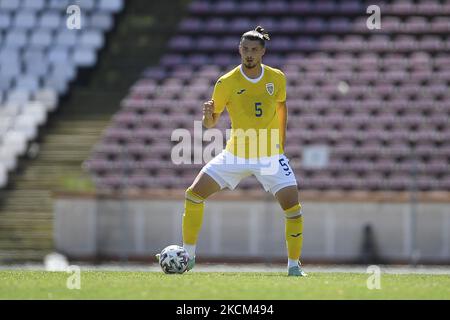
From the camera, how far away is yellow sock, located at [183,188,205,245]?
12.4 m

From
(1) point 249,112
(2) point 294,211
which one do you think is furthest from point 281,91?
(2) point 294,211

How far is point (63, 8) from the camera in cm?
2808

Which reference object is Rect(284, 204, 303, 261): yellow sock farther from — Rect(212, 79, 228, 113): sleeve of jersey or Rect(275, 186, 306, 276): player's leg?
Rect(212, 79, 228, 113): sleeve of jersey

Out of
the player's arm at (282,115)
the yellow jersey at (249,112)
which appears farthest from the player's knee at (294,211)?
the player's arm at (282,115)

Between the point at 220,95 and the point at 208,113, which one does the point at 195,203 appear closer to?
the point at 208,113

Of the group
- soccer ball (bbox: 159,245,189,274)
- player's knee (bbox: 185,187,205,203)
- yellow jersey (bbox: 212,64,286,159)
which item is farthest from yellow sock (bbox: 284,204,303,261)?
soccer ball (bbox: 159,245,189,274)

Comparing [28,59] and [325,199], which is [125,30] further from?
[325,199]

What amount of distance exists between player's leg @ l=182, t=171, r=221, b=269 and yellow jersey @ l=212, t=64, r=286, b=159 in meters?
0.43

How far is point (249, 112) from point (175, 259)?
1783 millimetres

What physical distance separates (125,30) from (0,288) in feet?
57.1

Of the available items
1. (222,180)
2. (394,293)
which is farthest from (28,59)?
(394,293)

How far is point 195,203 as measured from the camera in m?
12.4

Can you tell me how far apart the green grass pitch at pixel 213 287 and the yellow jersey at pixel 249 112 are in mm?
1388

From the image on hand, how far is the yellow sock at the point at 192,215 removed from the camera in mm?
12391
